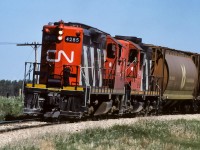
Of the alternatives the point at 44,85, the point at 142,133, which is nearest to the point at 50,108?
the point at 44,85

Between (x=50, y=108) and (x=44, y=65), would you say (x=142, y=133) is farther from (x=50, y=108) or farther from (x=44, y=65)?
(x=44, y=65)

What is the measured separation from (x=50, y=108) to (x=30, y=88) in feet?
3.63

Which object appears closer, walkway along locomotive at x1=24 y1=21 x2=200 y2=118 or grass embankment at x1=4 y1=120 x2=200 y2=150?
grass embankment at x1=4 y1=120 x2=200 y2=150

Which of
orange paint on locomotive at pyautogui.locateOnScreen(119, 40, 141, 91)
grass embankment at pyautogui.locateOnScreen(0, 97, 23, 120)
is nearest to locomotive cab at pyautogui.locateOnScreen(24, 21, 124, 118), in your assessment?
orange paint on locomotive at pyautogui.locateOnScreen(119, 40, 141, 91)

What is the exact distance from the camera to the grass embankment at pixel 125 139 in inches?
438

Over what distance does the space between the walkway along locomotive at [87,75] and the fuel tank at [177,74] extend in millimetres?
1211

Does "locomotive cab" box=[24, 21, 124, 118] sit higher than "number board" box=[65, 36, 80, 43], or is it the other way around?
"number board" box=[65, 36, 80, 43]

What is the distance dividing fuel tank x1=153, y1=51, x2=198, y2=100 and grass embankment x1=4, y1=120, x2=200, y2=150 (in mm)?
8885

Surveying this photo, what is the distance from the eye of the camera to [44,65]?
1839cm

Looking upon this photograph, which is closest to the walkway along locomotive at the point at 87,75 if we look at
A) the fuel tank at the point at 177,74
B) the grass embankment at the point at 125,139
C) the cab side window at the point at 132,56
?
the cab side window at the point at 132,56

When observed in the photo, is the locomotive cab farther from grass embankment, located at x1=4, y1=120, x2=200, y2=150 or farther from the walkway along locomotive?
grass embankment, located at x1=4, y1=120, x2=200, y2=150

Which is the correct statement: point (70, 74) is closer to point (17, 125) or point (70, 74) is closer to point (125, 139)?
point (17, 125)

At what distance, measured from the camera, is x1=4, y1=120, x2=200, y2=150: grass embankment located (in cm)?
1112

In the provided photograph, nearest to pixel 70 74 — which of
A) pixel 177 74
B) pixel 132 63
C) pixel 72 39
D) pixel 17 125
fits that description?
pixel 72 39
